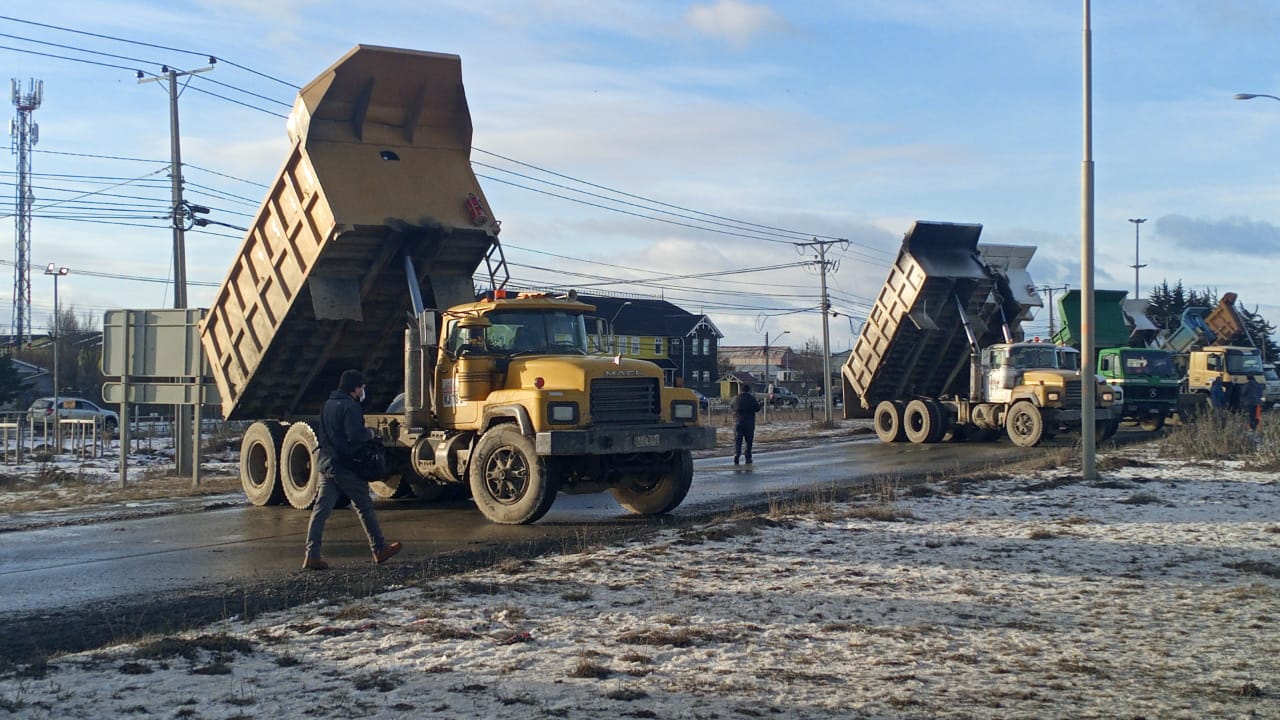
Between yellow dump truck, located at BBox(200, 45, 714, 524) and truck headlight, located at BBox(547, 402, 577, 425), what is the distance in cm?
2

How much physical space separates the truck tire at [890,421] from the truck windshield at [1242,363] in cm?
1296

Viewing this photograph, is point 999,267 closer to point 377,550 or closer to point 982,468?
point 982,468

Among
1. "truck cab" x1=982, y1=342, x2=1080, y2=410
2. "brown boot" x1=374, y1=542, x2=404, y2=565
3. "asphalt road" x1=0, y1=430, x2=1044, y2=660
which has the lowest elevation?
"asphalt road" x1=0, y1=430, x2=1044, y2=660

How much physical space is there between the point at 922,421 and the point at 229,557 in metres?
20.0

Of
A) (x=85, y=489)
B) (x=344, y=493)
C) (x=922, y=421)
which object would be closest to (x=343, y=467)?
(x=344, y=493)

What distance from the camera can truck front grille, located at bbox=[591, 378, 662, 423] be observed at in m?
12.1

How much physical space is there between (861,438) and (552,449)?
898 inches

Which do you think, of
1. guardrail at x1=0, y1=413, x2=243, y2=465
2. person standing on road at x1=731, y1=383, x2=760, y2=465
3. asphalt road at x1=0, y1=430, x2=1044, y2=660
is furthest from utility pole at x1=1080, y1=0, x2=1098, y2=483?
guardrail at x1=0, y1=413, x2=243, y2=465

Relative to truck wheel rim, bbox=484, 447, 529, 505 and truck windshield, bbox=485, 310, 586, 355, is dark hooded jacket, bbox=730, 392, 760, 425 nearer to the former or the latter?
truck windshield, bbox=485, 310, 586, 355

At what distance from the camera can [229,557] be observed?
10.5m

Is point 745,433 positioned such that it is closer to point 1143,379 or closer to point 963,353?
point 963,353

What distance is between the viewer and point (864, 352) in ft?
92.5

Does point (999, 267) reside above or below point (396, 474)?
above

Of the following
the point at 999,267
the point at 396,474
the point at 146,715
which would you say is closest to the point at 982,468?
the point at 999,267
